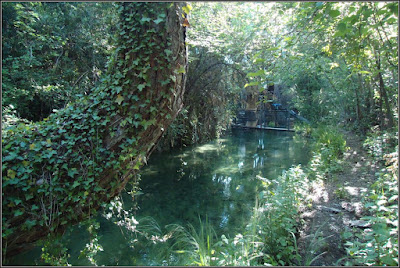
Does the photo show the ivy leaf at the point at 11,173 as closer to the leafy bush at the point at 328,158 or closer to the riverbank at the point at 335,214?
the riverbank at the point at 335,214

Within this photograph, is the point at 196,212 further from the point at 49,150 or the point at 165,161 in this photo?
the point at 165,161

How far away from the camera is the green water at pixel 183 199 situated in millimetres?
3430

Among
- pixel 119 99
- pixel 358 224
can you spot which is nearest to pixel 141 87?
pixel 119 99

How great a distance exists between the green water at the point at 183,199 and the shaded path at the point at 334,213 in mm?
1250

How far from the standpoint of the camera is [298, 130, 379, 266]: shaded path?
249 cm

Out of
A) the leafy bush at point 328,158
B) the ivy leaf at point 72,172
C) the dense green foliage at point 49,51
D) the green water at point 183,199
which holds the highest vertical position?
the dense green foliage at point 49,51

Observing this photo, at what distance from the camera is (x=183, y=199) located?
5457 millimetres

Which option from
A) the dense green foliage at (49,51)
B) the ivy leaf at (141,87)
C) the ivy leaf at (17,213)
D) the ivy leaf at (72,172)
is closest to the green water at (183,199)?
the ivy leaf at (17,213)

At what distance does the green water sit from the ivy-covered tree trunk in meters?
0.61

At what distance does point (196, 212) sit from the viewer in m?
4.80

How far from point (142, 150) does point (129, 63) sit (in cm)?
89

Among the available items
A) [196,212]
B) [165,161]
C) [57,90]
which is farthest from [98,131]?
[165,161]

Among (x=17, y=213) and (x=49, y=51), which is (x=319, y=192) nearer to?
(x=17, y=213)

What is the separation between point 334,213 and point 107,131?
309 cm
